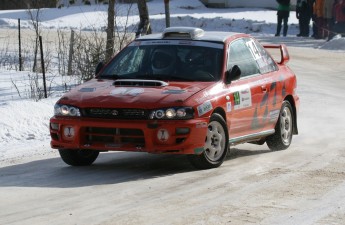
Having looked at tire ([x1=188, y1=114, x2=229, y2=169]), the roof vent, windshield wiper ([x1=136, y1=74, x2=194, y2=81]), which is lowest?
tire ([x1=188, y1=114, x2=229, y2=169])

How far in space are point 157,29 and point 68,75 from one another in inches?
897

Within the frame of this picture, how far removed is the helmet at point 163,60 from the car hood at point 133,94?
455 mm

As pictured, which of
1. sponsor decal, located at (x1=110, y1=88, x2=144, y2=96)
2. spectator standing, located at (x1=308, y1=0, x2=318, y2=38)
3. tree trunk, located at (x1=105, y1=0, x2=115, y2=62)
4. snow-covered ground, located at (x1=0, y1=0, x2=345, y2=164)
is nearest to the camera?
sponsor decal, located at (x1=110, y1=88, x2=144, y2=96)

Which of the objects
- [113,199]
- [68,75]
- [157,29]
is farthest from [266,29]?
[113,199]

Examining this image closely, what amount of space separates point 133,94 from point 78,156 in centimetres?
113

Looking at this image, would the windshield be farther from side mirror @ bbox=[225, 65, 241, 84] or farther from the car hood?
the car hood

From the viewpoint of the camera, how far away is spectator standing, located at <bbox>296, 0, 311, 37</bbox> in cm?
3869

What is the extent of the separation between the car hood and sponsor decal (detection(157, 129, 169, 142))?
0.26m

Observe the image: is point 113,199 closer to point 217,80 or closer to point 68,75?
point 217,80

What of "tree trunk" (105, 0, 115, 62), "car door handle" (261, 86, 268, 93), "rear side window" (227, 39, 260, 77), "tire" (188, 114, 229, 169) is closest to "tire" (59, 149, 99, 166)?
"tire" (188, 114, 229, 169)

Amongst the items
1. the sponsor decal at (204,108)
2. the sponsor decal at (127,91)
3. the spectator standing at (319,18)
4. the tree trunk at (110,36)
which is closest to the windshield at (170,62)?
the sponsor decal at (127,91)

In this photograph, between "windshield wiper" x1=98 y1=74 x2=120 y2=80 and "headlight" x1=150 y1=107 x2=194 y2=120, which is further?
"windshield wiper" x1=98 y1=74 x2=120 y2=80

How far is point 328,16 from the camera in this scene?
37.8 m

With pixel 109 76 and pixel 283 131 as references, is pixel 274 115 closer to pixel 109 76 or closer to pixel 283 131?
pixel 283 131
